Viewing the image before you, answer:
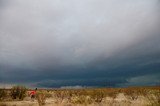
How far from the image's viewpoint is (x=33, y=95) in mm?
59812

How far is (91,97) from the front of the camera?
171 feet

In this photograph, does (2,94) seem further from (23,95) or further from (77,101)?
(77,101)

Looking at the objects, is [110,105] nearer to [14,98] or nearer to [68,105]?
[68,105]

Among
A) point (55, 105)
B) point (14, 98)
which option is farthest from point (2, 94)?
point (55, 105)

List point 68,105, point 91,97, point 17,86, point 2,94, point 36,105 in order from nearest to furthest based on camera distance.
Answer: point 68,105 → point 36,105 → point 91,97 → point 2,94 → point 17,86

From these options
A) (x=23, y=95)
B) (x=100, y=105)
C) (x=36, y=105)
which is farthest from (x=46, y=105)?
(x=23, y=95)

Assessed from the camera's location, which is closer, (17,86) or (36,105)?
(36,105)

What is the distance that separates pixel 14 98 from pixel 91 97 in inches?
730

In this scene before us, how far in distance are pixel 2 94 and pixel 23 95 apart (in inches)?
207

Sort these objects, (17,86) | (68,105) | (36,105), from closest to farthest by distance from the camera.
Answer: (68,105), (36,105), (17,86)

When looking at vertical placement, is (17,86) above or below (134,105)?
above

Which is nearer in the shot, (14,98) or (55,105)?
(55,105)

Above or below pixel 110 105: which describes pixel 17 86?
above

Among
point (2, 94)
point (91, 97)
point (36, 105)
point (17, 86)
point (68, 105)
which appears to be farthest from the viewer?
point (17, 86)
